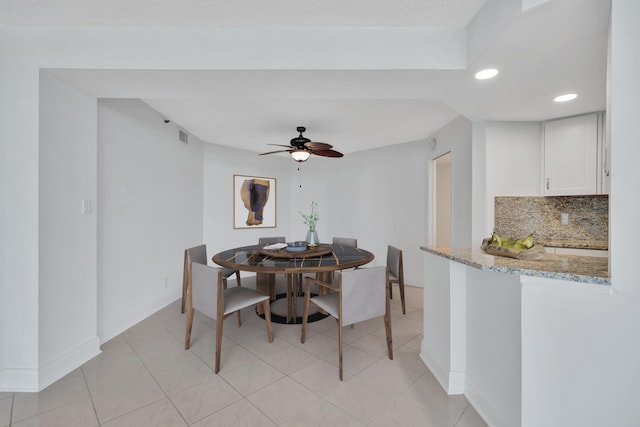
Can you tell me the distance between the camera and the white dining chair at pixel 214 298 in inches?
74.6

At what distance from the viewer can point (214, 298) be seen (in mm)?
1933

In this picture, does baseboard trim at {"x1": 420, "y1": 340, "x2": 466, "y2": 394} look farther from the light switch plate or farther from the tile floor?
the light switch plate

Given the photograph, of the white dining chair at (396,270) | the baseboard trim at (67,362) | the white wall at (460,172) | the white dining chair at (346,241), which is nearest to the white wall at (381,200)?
the white wall at (460,172)

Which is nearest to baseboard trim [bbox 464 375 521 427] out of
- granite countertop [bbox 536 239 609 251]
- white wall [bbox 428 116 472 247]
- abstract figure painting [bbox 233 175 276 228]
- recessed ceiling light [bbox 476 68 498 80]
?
white wall [bbox 428 116 472 247]

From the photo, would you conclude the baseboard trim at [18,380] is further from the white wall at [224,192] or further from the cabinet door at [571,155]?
the cabinet door at [571,155]

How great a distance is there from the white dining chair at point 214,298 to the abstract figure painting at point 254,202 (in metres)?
2.45

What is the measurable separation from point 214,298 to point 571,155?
3448 mm

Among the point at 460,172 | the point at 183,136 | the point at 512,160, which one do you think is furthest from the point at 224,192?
the point at 512,160

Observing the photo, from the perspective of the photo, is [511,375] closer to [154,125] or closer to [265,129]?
[265,129]

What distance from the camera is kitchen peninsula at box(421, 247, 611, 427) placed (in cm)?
115

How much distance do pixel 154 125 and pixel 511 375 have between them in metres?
3.88

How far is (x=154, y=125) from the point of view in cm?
296

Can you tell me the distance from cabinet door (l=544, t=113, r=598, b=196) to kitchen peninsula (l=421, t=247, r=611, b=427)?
130cm

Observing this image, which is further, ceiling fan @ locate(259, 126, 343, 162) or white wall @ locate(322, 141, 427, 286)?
white wall @ locate(322, 141, 427, 286)
